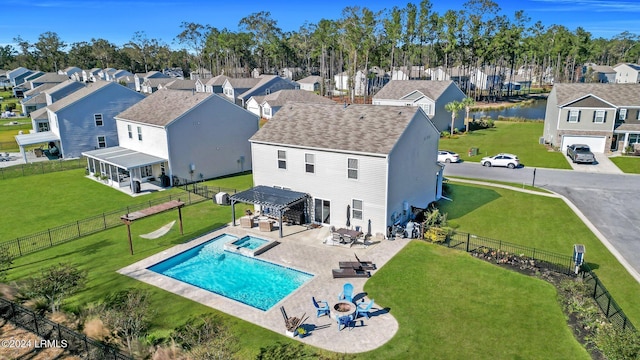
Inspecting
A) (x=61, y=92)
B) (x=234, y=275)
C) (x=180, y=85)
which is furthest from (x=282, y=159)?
(x=180, y=85)

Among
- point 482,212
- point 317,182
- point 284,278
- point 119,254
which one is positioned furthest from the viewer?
point 482,212

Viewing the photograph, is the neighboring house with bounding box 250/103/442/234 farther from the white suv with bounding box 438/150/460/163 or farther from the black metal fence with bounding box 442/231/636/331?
the white suv with bounding box 438/150/460/163

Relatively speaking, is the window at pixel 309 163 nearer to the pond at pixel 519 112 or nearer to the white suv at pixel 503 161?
the white suv at pixel 503 161

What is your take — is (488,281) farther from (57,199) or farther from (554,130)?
(554,130)

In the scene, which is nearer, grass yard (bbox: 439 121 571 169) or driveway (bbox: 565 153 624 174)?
driveway (bbox: 565 153 624 174)

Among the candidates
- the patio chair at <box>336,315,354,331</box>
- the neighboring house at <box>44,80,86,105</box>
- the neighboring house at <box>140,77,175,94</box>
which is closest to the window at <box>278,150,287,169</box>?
the patio chair at <box>336,315,354,331</box>

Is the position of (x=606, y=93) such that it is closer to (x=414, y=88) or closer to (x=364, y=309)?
(x=414, y=88)

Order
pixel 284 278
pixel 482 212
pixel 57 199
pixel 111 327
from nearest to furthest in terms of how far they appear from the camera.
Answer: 1. pixel 111 327
2. pixel 284 278
3. pixel 482 212
4. pixel 57 199

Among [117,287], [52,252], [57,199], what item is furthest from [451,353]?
[57,199]
